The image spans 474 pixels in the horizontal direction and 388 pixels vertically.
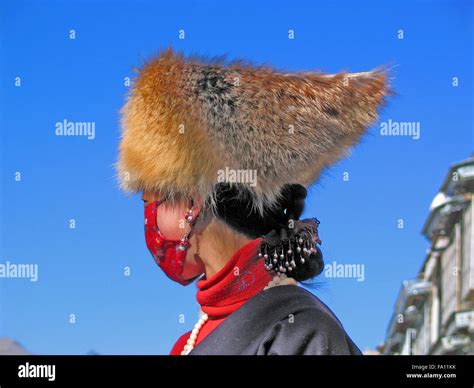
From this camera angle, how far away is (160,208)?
148 inches

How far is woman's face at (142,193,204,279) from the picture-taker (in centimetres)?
369

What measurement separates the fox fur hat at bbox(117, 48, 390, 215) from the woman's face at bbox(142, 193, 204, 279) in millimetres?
67

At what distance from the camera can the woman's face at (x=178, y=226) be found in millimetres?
3693

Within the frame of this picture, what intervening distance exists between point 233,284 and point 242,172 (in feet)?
1.61

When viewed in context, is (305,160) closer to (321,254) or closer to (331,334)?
(321,254)

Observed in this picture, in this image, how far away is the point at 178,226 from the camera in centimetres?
371

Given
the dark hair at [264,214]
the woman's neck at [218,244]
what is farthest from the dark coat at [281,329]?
the woman's neck at [218,244]

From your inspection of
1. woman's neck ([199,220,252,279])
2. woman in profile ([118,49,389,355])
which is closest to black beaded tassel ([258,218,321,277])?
woman in profile ([118,49,389,355])

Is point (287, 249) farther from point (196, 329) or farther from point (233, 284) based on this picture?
point (196, 329)

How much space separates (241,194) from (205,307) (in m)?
0.56
